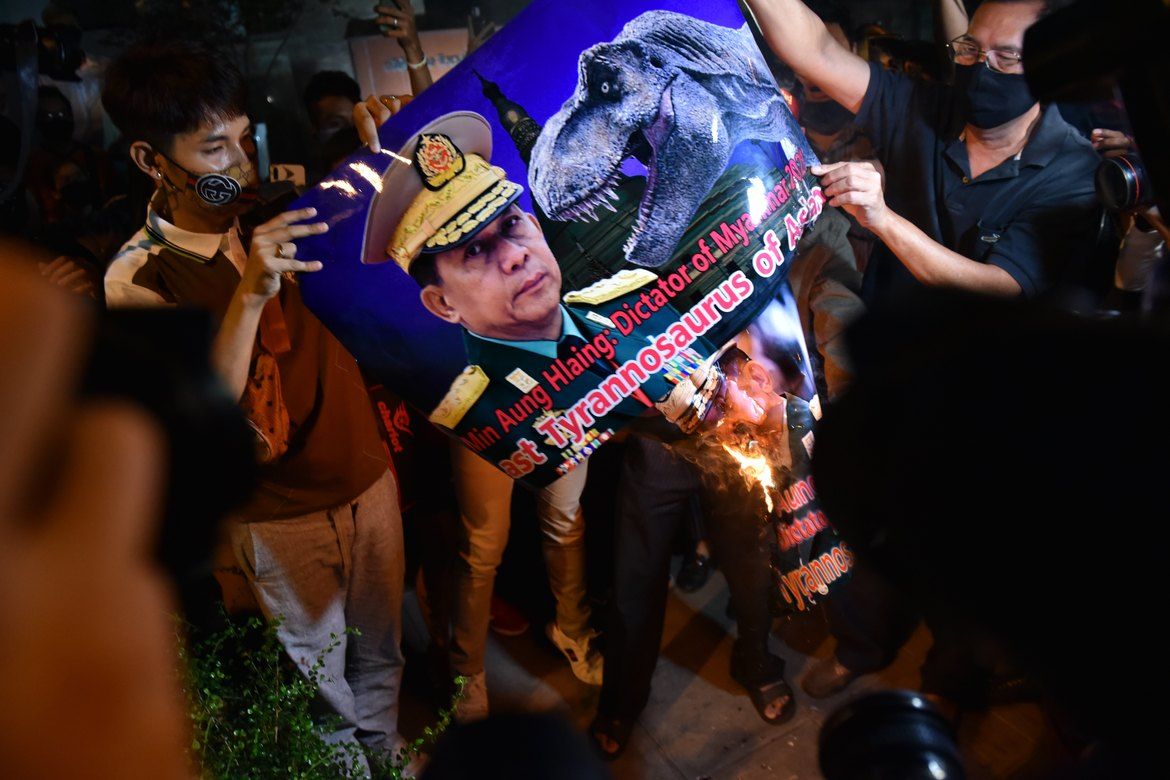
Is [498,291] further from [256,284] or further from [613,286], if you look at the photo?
[256,284]

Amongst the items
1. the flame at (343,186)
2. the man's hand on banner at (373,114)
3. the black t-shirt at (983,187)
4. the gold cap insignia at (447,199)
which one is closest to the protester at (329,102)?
the man's hand on banner at (373,114)

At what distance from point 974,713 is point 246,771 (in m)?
2.36

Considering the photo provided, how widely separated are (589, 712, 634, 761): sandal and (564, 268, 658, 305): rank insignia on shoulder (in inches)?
68.5

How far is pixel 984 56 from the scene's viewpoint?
6.09ft

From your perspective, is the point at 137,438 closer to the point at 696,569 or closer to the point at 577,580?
the point at 577,580

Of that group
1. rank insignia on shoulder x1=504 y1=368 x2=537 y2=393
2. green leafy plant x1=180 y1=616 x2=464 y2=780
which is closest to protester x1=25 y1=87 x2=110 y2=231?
green leafy plant x1=180 y1=616 x2=464 y2=780

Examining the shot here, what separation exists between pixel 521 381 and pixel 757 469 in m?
0.88

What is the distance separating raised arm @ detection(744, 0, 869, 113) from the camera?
1886 millimetres

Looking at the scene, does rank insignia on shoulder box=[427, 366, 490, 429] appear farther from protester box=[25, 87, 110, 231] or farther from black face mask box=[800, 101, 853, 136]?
protester box=[25, 87, 110, 231]

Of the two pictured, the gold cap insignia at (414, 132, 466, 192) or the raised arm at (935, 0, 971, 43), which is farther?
the raised arm at (935, 0, 971, 43)

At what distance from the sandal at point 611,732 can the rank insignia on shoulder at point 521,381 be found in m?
1.56

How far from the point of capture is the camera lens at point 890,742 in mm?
991

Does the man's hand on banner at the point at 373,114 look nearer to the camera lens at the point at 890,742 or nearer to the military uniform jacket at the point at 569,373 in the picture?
the military uniform jacket at the point at 569,373

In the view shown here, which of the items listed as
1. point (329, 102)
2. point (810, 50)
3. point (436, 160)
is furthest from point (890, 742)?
point (329, 102)
